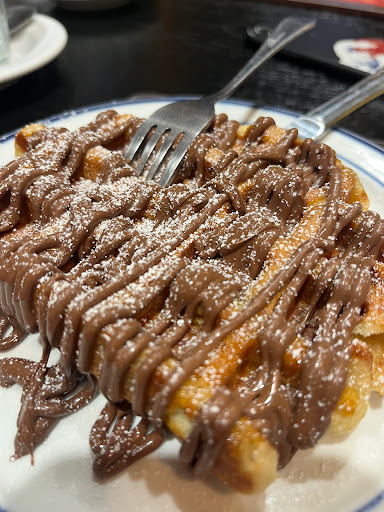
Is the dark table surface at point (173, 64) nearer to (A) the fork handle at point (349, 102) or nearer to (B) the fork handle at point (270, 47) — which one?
(B) the fork handle at point (270, 47)

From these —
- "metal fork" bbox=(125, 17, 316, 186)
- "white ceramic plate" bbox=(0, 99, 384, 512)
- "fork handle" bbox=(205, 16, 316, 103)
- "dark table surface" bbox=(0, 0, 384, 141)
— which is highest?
"fork handle" bbox=(205, 16, 316, 103)

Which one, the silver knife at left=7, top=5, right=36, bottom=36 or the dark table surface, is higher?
the silver knife at left=7, top=5, right=36, bottom=36

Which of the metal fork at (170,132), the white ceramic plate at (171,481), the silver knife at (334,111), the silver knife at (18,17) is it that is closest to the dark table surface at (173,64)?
the silver knife at (18,17)

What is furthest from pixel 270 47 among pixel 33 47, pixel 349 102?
pixel 33 47

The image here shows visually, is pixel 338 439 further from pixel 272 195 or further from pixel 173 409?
pixel 272 195

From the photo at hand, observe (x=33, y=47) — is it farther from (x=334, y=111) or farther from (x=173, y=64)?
(x=334, y=111)

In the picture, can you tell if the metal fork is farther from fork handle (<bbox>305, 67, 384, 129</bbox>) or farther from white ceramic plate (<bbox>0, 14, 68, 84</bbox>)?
white ceramic plate (<bbox>0, 14, 68, 84</bbox>)

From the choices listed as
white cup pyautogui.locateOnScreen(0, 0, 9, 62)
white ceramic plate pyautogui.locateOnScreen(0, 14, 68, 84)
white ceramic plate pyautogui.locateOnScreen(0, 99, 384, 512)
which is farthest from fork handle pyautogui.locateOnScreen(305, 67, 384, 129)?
white cup pyautogui.locateOnScreen(0, 0, 9, 62)
